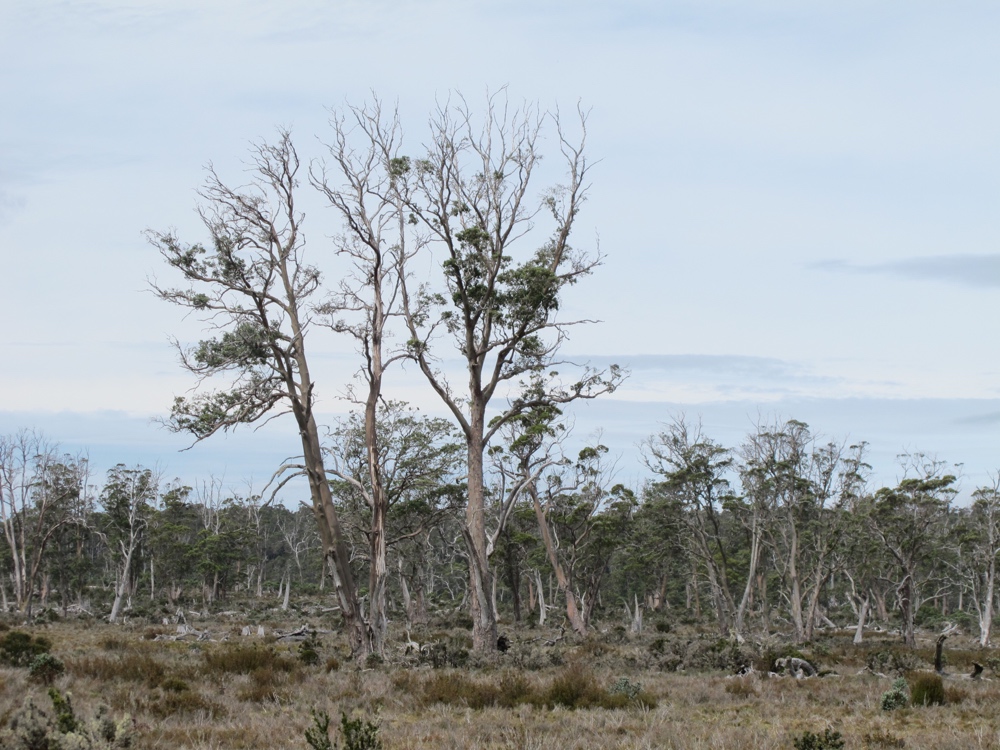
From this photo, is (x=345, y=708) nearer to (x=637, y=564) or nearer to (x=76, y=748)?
(x=76, y=748)

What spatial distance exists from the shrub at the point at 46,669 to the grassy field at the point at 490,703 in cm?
7

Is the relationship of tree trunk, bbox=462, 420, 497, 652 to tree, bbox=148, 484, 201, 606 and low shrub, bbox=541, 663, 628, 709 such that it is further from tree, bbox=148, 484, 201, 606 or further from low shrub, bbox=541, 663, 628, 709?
tree, bbox=148, 484, 201, 606

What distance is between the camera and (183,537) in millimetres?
58562

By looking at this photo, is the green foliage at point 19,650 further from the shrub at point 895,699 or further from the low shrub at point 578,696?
the shrub at point 895,699

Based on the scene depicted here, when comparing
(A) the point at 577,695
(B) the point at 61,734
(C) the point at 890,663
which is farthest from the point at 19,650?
(C) the point at 890,663

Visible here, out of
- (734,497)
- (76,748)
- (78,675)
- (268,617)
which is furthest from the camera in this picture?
(268,617)

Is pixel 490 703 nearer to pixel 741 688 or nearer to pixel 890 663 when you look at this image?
pixel 741 688

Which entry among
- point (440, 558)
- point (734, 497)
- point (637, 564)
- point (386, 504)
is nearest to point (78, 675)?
point (386, 504)

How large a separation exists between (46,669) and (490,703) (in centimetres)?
822

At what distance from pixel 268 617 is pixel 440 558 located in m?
20.4

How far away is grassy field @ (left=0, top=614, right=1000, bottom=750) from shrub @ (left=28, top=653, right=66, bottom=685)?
0.22 feet

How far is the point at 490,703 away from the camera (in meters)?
12.3

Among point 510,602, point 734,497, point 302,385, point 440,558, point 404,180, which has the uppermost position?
point 404,180

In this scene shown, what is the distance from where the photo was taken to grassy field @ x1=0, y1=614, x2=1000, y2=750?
9422mm
